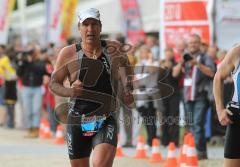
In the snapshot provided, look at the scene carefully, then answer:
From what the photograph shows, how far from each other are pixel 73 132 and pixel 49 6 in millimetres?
15405

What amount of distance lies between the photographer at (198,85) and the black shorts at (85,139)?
5.21 metres

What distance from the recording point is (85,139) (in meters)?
7.44

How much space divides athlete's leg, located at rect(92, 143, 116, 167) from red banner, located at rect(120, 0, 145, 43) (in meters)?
14.2

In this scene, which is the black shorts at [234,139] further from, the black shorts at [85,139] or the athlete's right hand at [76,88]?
the athlete's right hand at [76,88]

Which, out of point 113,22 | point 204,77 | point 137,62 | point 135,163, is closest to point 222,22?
point 137,62

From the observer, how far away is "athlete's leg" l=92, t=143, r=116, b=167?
23.3ft

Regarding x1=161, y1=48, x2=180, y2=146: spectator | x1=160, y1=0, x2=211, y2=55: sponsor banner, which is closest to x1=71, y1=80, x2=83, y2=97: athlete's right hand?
x1=161, y1=48, x2=180, y2=146: spectator

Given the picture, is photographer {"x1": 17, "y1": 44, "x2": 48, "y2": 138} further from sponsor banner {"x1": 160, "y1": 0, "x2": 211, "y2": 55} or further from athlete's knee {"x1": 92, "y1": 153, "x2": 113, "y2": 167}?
athlete's knee {"x1": 92, "y1": 153, "x2": 113, "y2": 167}

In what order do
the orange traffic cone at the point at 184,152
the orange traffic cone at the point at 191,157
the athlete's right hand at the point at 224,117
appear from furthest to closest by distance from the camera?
the orange traffic cone at the point at 184,152, the orange traffic cone at the point at 191,157, the athlete's right hand at the point at 224,117

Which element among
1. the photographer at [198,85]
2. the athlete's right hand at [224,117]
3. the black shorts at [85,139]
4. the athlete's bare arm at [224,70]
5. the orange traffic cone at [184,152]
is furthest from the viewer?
the photographer at [198,85]

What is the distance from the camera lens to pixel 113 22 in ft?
107

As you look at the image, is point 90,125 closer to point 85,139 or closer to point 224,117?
point 85,139

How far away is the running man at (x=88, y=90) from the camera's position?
7363 millimetres

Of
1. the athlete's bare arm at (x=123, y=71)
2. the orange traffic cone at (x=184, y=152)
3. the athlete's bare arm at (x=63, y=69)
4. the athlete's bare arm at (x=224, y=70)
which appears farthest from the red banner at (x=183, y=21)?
the athlete's bare arm at (x=224, y=70)
